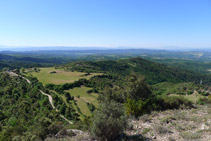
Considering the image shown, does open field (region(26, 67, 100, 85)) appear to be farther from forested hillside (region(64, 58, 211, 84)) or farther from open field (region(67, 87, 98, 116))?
forested hillside (region(64, 58, 211, 84))

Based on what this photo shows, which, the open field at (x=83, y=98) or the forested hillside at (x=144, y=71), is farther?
the forested hillside at (x=144, y=71)

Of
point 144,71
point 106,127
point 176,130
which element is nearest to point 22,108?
point 106,127

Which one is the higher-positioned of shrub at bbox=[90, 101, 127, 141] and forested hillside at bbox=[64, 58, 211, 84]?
shrub at bbox=[90, 101, 127, 141]

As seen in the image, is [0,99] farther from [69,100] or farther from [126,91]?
[126,91]

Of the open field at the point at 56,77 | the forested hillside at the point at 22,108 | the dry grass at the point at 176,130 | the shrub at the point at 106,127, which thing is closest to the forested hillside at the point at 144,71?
the open field at the point at 56,77

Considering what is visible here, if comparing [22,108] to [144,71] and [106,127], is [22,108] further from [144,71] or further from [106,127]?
[144,71]

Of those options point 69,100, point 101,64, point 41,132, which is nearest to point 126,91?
point 41,132

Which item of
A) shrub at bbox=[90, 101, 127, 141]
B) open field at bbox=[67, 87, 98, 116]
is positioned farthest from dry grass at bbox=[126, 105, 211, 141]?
open field at bbox=[67, 87, 98, 116]

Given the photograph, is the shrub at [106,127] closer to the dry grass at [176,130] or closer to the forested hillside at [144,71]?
the dry grass at [176,130]
